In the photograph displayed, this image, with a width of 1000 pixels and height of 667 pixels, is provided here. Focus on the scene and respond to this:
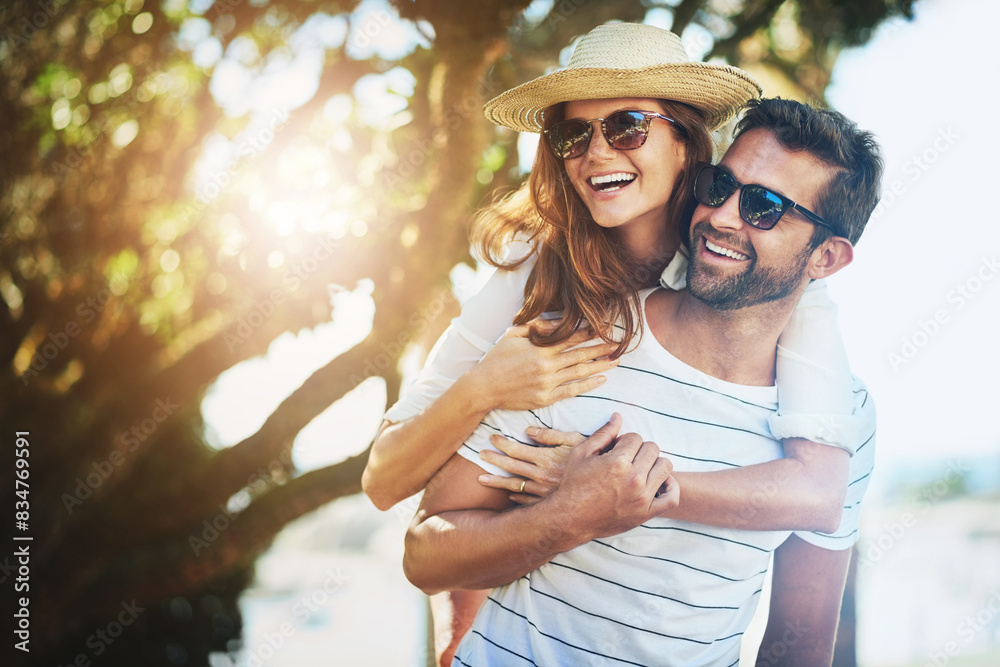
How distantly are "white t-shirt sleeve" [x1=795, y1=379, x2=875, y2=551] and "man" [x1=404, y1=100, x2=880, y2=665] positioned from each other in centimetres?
2

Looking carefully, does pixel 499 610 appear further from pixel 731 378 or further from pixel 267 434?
pixel 267 434

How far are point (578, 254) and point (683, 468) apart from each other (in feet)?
2.19

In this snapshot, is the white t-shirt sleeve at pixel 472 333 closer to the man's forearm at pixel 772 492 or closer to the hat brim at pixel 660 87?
the hat brim at pixel 660 87

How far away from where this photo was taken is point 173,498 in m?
4.00

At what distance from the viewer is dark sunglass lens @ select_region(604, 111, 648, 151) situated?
1.94 meters

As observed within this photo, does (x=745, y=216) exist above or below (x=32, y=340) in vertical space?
above

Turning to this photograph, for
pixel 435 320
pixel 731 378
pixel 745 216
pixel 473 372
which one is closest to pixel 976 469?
pixel 731 378

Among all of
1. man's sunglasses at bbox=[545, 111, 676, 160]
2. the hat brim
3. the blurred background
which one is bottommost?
the blurred background

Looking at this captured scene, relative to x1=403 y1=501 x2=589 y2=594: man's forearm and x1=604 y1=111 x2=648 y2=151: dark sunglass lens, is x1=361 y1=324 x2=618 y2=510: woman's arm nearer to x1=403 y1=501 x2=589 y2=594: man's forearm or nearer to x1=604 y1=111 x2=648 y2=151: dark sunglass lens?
x1=403 y1=501 x2=589 y2=594: man's forearm

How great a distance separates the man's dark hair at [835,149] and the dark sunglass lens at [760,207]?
124 millimetres

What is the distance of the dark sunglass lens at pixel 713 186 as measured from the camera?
6.10 ft

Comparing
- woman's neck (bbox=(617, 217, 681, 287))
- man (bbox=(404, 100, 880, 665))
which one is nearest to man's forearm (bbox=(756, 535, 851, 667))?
man (bbox=(404, 100, 880, 665))

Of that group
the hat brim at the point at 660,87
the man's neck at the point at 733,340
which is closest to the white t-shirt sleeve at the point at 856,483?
the man's neck at the point at 733,340

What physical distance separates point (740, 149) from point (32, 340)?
4.38 m
